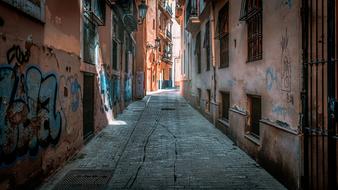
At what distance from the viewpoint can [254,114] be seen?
24.7 ft

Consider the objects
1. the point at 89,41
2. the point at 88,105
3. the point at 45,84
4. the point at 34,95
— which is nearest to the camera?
the point at 34,95

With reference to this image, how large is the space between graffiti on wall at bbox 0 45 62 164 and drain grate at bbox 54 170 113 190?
0.74 metres

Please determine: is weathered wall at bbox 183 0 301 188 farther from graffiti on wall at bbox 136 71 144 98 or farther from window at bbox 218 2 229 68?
graffiti on wall at bbox 136 71 144 98

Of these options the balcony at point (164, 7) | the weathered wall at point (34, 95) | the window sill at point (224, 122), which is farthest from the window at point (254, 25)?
the balcony at point (164, 7)

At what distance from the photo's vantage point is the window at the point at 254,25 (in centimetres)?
695

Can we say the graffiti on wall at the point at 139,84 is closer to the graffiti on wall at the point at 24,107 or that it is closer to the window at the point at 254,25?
the window at the point at 254,25

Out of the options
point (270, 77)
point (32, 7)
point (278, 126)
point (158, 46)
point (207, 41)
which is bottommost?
point (278, 126)

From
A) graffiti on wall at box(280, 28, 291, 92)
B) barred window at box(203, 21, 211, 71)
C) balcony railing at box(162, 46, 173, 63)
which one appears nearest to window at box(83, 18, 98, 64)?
barred window at box(203, 21, 211, 71)

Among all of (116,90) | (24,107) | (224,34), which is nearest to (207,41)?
(224,34)

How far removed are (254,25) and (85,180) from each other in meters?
4.97

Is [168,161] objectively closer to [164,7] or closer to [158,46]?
[158,46]

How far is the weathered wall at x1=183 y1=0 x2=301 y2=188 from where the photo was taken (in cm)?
Result: 497

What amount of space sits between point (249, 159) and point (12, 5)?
5594 mm

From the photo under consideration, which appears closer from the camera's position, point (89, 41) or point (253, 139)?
point (253, 139)
